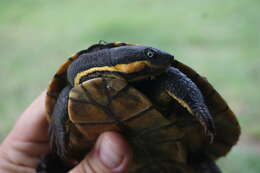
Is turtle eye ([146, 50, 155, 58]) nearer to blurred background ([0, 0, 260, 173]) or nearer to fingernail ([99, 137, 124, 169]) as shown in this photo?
fingernail ([99, 137, 124, 169])

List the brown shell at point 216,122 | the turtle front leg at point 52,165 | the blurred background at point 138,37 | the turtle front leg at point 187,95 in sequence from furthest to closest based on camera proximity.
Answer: the blurred background at point 138,37, the turtle front leg at point 52,165, the brown shell at point 216,122, the turtle front leg at point 187,95

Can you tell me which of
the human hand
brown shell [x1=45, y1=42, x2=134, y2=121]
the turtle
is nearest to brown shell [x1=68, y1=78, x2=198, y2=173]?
the turtle

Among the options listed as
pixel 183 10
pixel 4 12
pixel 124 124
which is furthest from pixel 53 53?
pixel 124 124

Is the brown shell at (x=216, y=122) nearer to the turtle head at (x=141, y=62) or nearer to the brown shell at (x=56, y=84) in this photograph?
the turtle head at (x=141, y=62)

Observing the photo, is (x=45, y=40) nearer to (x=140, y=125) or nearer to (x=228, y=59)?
(x=228, y=59)

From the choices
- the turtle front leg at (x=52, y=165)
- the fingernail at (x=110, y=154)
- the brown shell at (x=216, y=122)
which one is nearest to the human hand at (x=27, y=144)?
the turtle front leg at (x=52, y=165)
